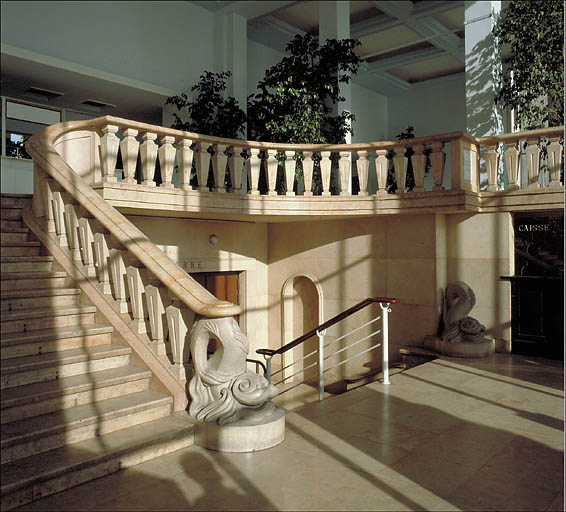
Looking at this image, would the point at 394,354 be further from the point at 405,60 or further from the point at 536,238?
the point at 405,60

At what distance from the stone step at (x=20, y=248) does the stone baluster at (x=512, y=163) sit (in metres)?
6.21

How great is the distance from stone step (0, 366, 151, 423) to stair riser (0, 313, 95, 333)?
681mm

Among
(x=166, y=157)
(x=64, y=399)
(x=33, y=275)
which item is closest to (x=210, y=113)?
(x=166, y=157)

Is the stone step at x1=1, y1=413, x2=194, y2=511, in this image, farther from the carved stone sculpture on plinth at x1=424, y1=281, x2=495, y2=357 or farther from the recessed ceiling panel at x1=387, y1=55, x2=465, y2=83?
the recessed ceiling panel at x1=387, y1=55, x2=465, y2=83

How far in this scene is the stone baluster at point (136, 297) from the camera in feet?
14.3

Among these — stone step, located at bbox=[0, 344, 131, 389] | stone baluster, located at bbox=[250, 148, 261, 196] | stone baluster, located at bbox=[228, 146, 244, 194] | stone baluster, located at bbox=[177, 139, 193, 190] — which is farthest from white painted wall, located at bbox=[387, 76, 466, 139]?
stone step, located at bbox=[0, 344, 131, 389]

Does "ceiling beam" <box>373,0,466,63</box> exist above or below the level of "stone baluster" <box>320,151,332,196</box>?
above

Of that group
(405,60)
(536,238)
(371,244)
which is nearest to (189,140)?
(371,244)

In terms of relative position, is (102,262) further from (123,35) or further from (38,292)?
(123,35)

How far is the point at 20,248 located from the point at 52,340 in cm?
169

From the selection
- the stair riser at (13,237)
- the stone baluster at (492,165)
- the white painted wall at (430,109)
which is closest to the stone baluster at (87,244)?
the stair riser at (13,237)

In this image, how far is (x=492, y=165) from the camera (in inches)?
305

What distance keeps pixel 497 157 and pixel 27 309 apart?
6.50 metres

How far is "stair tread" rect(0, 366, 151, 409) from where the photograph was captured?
11.5ft
